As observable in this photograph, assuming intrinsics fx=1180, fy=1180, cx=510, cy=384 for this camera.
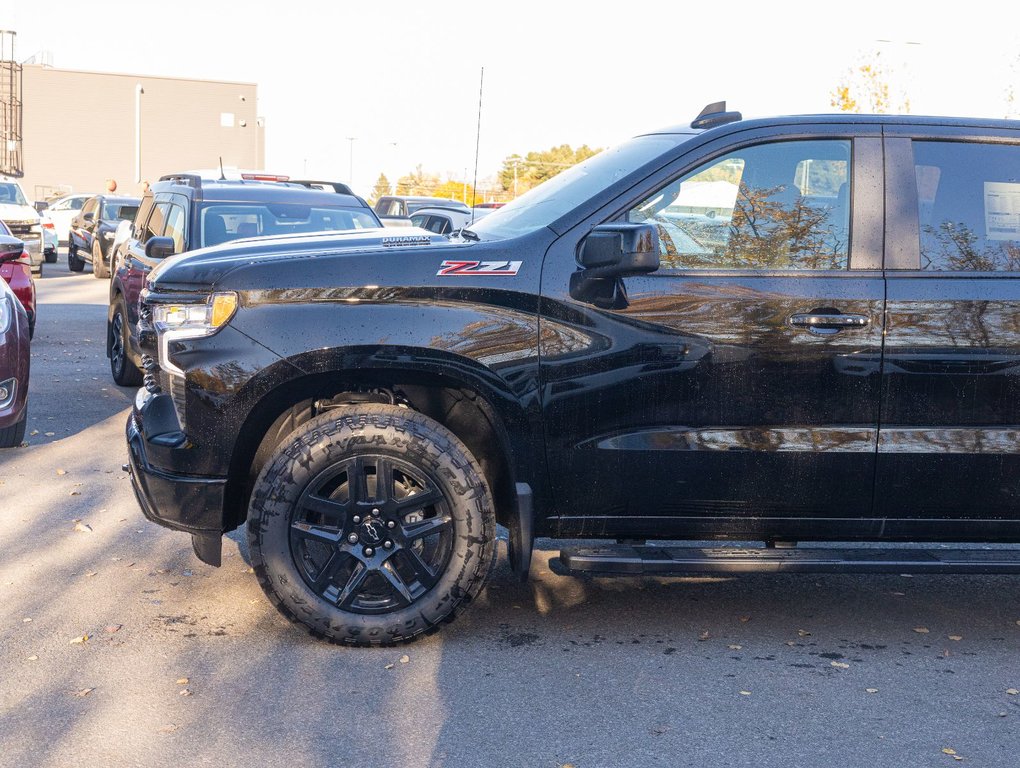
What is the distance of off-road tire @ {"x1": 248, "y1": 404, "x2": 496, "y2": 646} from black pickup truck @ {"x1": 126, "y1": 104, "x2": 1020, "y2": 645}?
0.03ft

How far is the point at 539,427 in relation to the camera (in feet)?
14.3

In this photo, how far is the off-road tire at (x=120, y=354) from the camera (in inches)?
393

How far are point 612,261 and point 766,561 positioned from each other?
1256mm

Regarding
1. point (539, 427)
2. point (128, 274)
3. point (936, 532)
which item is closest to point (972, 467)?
Result: point (936, 532)

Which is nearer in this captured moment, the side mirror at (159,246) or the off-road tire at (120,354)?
the side mirror at (159,246)

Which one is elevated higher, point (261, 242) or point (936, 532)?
point (261, 242)

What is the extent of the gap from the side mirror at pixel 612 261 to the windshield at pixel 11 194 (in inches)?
882

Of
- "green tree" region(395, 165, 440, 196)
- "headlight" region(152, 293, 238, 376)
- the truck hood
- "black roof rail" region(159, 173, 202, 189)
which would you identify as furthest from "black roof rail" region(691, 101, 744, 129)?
"green tree" region(395, 165, 440, 196)

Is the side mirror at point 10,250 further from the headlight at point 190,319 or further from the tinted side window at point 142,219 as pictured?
the headlight at point 190,319

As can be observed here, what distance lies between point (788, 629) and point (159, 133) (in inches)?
2307

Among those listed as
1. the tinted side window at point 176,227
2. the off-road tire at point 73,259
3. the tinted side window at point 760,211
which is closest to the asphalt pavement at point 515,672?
the tinted side window at point 760,211

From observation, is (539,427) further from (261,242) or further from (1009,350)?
(1009,350)

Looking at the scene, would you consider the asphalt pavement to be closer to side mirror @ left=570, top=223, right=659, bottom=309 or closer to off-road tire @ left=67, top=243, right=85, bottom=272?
side mirror @ left=570, top=223, right=659, bottom=309

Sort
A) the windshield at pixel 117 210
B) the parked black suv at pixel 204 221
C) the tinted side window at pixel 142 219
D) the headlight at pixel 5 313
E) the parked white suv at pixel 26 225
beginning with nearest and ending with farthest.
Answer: the headlight at pixel 5 313, the parked black suv at pixel 204 221, the tinted side window at pixel 142 219, the parked white suv at pixel 26 225, the windshield at pixel 117 210
